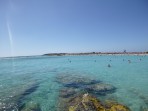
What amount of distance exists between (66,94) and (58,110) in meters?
3.34

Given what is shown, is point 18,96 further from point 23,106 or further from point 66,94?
point 66,94

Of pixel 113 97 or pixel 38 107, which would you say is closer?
pixel 38 107

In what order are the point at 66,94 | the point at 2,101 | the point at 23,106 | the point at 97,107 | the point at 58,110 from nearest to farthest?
1. the point at 97,107
2. the point at 58,110
3. the point at 23,106
4. the point at 2,101
5. the point at 66,94

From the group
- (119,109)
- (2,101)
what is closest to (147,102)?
(119,109)

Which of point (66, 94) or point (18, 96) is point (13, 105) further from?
point (66, 94)

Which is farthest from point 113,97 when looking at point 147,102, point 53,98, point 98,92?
point 53,98

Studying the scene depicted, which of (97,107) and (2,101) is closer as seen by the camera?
(97,107)

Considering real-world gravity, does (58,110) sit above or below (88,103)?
below

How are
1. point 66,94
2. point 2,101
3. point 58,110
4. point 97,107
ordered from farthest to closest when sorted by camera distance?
point 66,94 → point 2,101 → point 58,110 → point 97,107

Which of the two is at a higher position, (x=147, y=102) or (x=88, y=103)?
(x=88, y=103)

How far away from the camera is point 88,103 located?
1019 cm

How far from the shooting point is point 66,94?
14.2 metres

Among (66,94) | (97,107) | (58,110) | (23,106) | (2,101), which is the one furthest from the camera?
(66,94)

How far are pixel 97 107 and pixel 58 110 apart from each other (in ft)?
9.40
